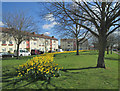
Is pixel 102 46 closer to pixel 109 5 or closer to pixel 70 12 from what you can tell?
pixel 109 5

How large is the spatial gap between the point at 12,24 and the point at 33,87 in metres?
10.3

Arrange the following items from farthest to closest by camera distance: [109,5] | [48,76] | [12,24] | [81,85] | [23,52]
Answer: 1. [23,52]
2. [12,24]
3. [109,5]
4. [48,76]
5. [81,85]

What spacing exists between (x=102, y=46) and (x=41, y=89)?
5627mm

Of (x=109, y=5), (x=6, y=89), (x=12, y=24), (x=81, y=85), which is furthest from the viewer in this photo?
(x=12, y=24)

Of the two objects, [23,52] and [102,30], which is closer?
[102,30]

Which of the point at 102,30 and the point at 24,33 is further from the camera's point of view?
the point at 24,33

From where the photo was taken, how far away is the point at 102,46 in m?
7.04

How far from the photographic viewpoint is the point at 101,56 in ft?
23.2

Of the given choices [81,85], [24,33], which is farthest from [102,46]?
[24,33]

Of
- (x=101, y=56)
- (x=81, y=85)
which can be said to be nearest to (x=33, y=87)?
(x=81, y=85)

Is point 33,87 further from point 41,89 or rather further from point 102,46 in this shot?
point 102,46

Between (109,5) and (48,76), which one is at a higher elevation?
(109,5)

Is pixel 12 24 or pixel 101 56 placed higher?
pixel 12 24

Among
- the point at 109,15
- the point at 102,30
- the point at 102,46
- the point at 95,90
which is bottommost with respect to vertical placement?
the point at 95,90
